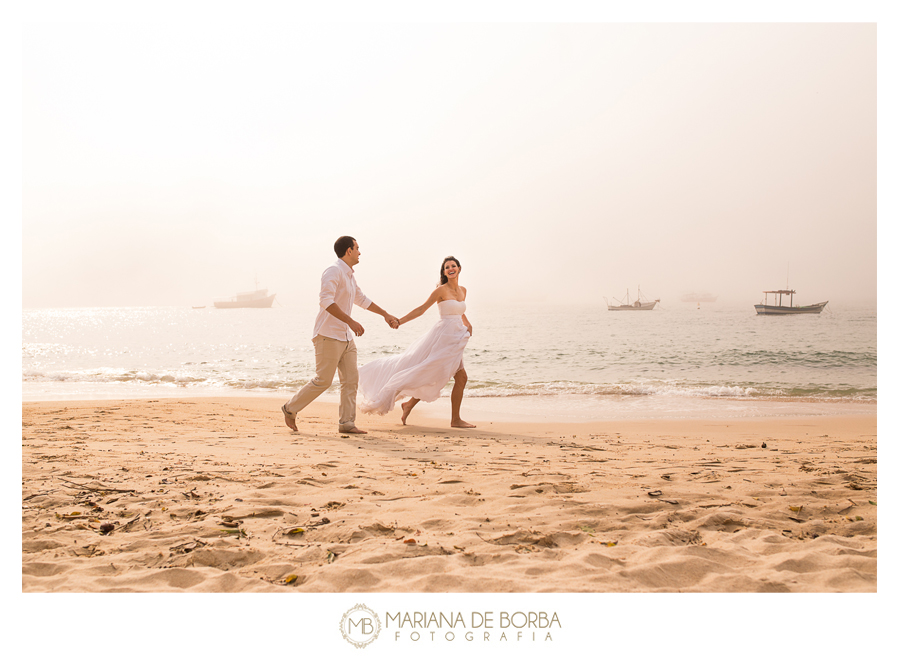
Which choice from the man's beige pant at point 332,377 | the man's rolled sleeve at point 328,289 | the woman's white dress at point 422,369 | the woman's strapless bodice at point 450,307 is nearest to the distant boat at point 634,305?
the woman's strapless bodice at point 450,307

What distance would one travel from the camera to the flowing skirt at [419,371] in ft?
22.8

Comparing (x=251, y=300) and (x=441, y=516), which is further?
(x=251, y=300)

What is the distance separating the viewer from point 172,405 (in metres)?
8.70

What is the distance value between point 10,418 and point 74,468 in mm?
964

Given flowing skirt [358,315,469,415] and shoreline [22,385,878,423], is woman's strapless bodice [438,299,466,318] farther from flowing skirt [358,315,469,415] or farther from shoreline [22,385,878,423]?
shoreline [22,385,878,423]

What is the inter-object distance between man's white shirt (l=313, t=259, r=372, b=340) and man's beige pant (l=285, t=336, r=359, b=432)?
10 cm

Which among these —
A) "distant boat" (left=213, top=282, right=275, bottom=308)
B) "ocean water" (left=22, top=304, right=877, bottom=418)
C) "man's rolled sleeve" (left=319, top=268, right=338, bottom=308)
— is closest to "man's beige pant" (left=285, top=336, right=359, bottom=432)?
"man's rolled sleeve" (left=319, top=268, right=338, bottom=308)

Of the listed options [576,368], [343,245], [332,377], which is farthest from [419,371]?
[576,368]

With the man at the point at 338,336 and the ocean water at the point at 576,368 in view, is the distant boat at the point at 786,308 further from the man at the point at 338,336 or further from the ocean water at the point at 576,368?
the man at the point at 338,336

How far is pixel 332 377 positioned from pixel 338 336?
53 centimetres

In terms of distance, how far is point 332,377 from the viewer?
649 centimetres
